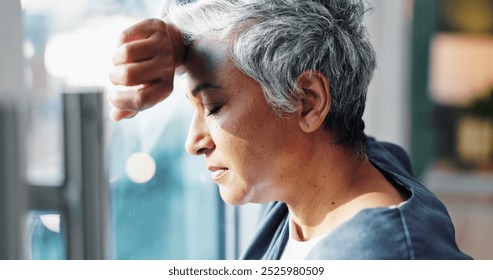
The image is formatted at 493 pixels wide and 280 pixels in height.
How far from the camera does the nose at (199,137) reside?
0.73 metres

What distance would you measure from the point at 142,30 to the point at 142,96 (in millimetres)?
70

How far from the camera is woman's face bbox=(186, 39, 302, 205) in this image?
706mm

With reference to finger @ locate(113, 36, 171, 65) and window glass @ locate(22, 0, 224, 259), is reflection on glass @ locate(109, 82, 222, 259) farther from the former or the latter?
finger @ locate(113, 36, 171, 65)

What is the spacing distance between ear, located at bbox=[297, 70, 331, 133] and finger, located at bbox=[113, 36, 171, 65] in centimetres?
16

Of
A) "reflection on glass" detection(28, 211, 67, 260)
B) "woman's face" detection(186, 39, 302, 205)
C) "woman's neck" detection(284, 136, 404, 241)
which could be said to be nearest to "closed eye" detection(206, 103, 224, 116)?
"woman's face" detection(186, 39, 302, 205)

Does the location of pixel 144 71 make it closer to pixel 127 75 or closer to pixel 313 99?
pixel 127 75

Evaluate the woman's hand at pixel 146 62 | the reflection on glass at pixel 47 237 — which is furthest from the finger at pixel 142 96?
the reflection on glass at pixel 47 237

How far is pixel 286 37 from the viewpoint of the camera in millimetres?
692

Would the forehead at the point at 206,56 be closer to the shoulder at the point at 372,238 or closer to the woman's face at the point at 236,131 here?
the woman's face at the point at 236,131

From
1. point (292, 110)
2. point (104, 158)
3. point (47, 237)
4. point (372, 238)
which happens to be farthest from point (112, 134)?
point (372, 238)
